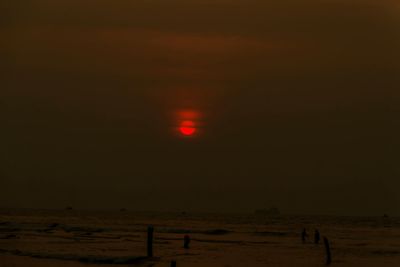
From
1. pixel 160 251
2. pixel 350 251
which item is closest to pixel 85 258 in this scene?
pixel 160 251

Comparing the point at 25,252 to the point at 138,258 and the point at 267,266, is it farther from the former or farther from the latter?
the point at 267,266

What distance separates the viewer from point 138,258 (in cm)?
4569

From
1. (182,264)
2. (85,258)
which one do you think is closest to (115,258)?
(85,258)

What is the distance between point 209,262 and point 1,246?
17.7 meters

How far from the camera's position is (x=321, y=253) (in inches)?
2190

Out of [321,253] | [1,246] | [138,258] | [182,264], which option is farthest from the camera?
[321,253]

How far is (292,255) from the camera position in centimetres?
5262

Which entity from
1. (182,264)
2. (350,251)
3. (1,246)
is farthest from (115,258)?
(350,251)

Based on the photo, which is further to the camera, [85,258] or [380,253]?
[380,253]

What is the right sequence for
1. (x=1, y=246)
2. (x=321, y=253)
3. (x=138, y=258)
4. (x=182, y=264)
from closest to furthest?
(x=182, y=264)
(x=138, y=258)
(x=1, y=246)
(x=321, y=253)

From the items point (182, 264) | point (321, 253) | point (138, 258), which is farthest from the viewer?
point (321, 253)

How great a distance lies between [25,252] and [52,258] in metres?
4.13

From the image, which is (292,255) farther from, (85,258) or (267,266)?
(85,258)

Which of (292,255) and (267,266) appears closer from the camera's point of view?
(267,266)
